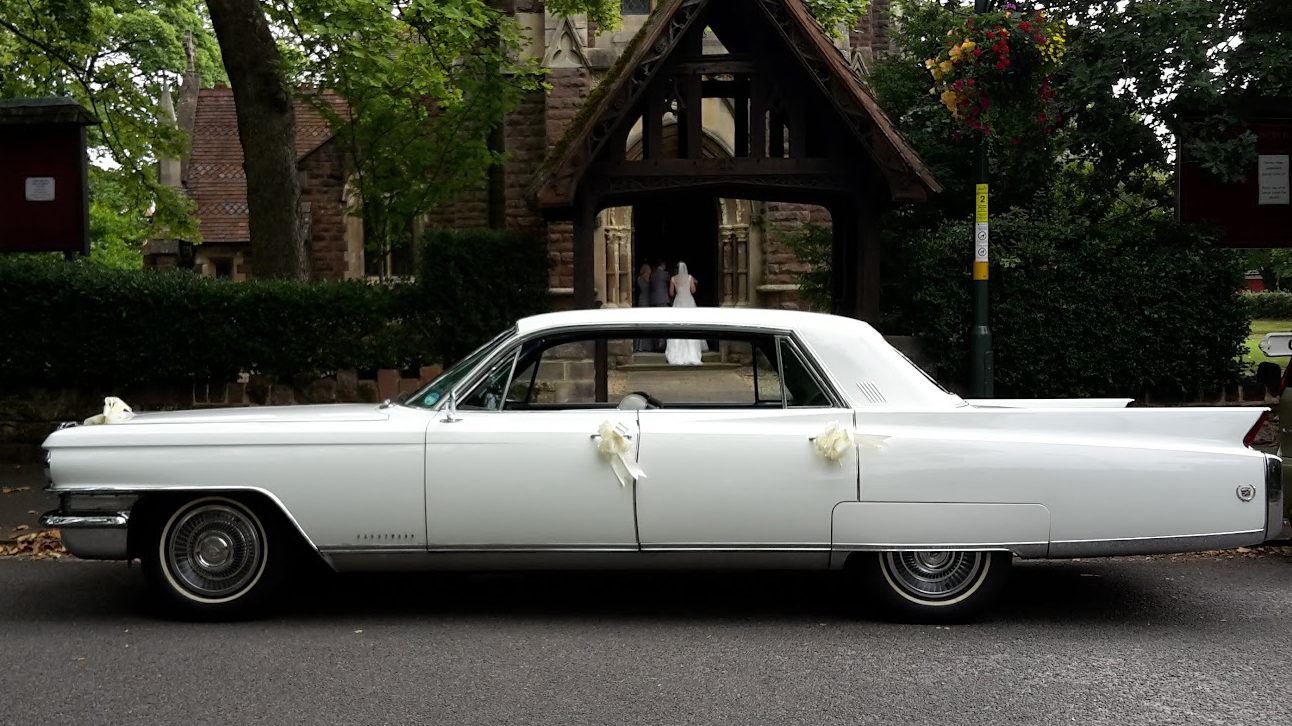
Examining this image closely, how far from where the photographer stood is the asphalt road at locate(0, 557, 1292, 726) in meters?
4.71

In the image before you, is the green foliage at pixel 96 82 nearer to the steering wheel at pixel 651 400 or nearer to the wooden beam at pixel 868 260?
the wooden beam at pixel 868 260

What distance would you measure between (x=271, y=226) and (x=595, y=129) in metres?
4.27

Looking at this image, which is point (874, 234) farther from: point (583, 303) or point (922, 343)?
point (583, 303)

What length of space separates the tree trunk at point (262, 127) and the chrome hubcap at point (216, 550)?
25.8ft

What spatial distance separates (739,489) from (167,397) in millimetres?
8141

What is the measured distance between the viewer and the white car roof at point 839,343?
6020mm

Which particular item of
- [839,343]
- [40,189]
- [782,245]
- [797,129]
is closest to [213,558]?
[839,343]

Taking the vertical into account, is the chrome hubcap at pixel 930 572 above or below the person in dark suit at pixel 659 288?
below

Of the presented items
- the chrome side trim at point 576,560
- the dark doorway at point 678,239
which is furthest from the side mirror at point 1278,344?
the dark doorway at point 678,239

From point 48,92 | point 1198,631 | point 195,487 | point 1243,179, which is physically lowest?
point 1198,631

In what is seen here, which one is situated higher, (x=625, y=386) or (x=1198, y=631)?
(x=625, y=386)

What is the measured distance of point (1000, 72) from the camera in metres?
11.3

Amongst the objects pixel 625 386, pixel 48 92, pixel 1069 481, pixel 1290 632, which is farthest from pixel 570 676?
pixel 48 92

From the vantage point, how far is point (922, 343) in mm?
12797
